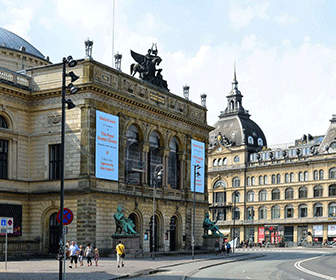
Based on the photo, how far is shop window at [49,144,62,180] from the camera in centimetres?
5456

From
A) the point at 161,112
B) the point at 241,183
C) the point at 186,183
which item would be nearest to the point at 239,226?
the point at 241,183

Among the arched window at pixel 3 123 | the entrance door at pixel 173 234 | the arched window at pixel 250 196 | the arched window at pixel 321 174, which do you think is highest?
the arched window at pixel 3 123

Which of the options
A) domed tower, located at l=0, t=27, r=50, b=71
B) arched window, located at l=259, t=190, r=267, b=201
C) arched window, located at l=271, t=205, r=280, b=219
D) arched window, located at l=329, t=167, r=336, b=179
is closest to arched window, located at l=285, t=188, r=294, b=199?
arched window, located at l=271, t=205, r=280, b=219

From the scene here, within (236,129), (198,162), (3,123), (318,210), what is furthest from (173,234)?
(236,129)

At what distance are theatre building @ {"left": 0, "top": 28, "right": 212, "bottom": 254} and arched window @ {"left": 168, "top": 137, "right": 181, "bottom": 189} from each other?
15.5 feet

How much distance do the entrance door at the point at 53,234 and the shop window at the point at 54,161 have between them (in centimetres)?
354

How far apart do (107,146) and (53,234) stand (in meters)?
9.16

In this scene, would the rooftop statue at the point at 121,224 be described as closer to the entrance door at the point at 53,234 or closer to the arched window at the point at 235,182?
the entrance door at the point at 53,234

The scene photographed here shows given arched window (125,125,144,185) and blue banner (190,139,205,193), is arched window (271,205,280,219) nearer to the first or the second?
blue banner (190,139,205,193)

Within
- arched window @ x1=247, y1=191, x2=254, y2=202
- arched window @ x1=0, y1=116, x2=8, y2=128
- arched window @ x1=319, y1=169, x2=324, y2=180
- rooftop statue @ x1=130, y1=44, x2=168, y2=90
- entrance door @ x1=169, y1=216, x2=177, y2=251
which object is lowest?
entrance door @ x1=169, y1=216, x2=177, y2=251

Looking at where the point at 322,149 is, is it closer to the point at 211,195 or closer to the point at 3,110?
the point at 211,195

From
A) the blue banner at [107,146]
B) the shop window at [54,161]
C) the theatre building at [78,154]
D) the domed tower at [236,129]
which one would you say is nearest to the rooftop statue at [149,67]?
the theatre building at [78,154]

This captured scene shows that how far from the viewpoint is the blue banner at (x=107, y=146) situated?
53719 millimetres

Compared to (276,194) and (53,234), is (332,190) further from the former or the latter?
(53,234)
